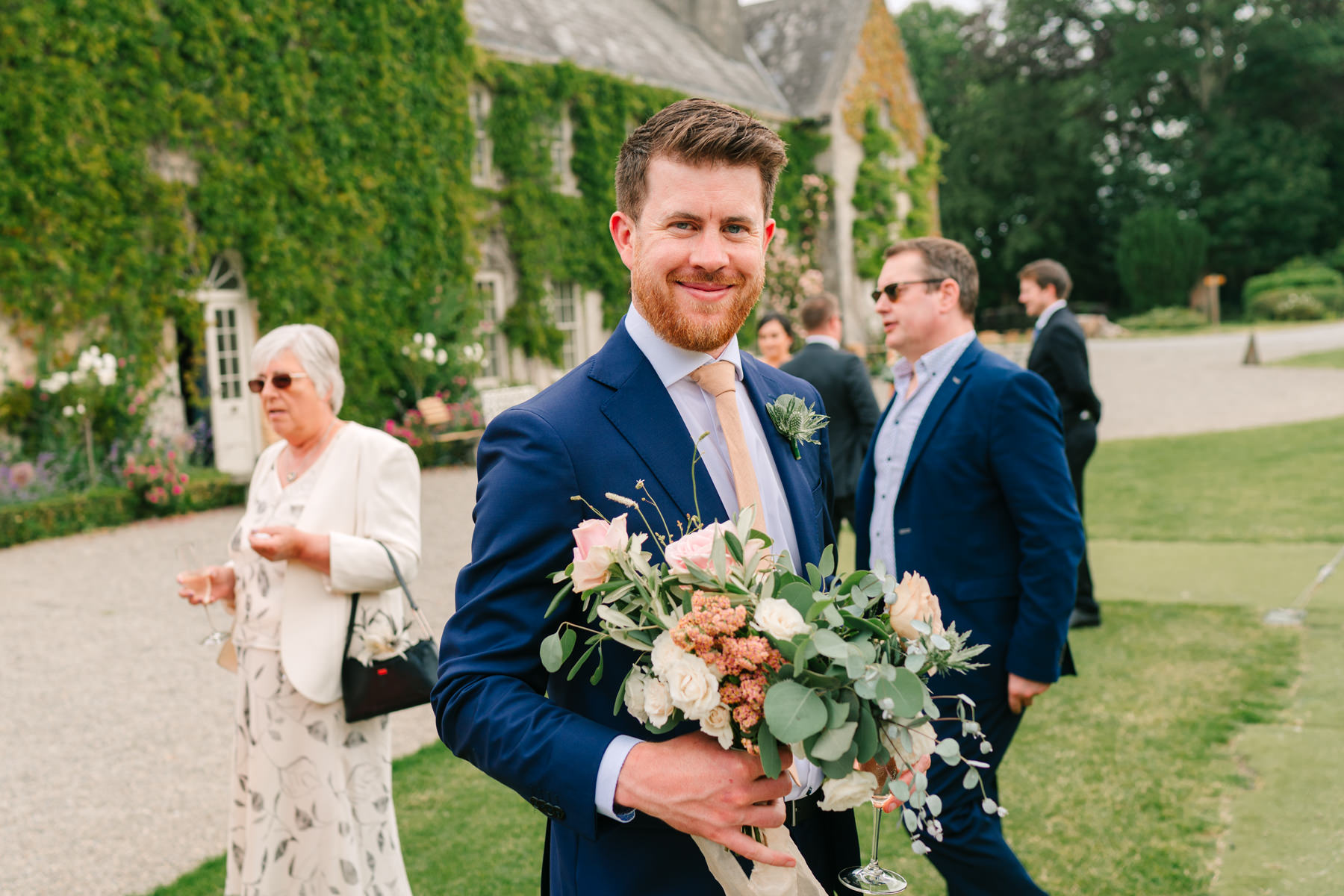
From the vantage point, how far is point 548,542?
5.86 feet

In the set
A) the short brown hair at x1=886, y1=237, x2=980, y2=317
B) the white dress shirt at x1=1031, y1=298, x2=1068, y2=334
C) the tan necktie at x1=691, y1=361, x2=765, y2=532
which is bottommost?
the tan necktie at x1=691, y1=361, x2=765, y2=532

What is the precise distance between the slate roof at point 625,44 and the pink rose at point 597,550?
18.4 metres

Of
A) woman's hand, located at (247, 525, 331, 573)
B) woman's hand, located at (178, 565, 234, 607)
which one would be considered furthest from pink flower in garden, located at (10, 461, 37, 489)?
woman's hand, located at (247, 525, 331, 573)

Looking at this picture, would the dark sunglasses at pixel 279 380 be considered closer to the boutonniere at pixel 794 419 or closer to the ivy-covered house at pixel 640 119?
the boutonniere at pixel 794 419

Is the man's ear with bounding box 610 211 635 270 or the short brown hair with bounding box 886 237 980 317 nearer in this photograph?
the man's ear with bounding box 610 211 635 270

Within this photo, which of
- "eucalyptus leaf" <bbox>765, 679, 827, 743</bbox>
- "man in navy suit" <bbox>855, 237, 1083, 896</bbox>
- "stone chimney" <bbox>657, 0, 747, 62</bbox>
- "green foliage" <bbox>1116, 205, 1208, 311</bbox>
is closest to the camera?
"eucalyptus leaf" <bbox>765, 679, 827, 743</bbox>

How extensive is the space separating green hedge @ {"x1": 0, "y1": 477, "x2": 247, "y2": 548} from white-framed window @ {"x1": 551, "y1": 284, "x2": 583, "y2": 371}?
8.89 meters

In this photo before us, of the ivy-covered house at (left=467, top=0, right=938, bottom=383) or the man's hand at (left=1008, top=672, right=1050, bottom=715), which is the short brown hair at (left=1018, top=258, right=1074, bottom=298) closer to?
the ivy-covered house at (left=467, top=0, right=938, bottom=383)

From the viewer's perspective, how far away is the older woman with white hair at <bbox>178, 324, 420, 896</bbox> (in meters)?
3.50

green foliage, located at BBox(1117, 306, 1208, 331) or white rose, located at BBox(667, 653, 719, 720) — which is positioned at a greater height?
green foliage, located at BBox(1117, 306, 1208, 331)

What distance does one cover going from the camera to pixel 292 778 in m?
3.52

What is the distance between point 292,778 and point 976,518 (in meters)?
→ 2.39

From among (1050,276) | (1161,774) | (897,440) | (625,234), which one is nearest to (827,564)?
(625,234)

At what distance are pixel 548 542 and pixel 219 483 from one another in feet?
42.9
